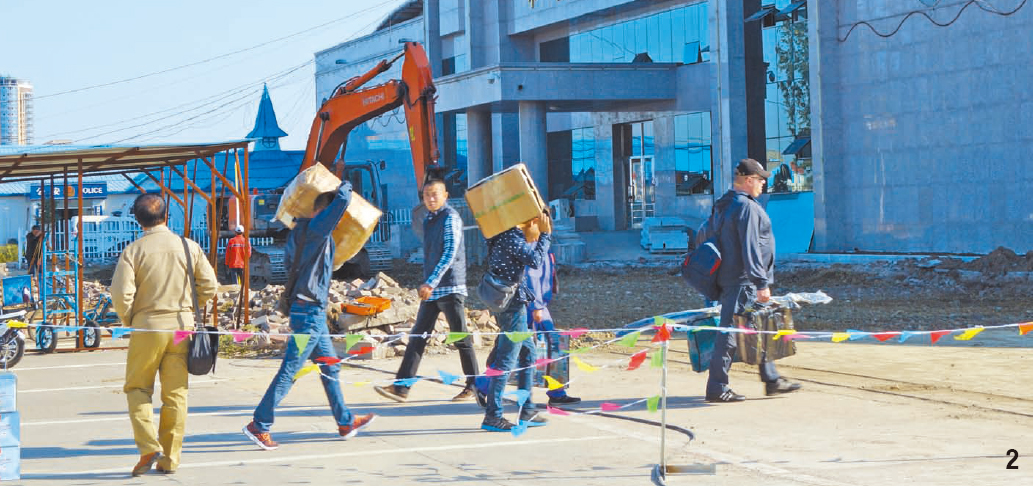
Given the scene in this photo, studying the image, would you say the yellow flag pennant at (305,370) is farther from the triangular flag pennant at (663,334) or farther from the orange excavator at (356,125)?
the orange excavator at (356,125)

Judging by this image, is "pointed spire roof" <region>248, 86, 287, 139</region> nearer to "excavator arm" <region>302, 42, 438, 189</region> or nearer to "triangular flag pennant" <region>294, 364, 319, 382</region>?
"excavator arm" <region>302, 42, 438, 189</region>

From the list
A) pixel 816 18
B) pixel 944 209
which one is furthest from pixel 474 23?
pixel 944 209

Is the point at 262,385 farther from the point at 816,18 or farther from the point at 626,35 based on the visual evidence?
the point at 626,35

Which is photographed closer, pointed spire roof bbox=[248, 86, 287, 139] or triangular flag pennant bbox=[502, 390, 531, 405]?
triangular flag pennant bbox=[502, 390, 531, 405]

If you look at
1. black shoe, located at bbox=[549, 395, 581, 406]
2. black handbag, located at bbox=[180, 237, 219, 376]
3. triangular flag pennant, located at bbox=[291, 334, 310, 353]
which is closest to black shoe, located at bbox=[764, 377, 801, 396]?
black shoe, located at bbox=[549, 395, 581, 406]

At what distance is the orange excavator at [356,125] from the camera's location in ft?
72.3

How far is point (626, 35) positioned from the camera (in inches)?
1597

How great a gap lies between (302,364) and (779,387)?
13.1 ft

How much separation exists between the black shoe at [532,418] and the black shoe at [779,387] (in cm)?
206

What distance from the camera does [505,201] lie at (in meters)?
8.45

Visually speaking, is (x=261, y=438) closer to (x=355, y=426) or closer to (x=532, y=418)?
(x=355, y=426)

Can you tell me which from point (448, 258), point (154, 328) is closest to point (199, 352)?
point (154, 328)

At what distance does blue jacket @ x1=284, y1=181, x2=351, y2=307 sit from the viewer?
25.8 ft

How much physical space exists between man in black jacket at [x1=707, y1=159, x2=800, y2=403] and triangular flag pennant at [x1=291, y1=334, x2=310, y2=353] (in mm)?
3358
